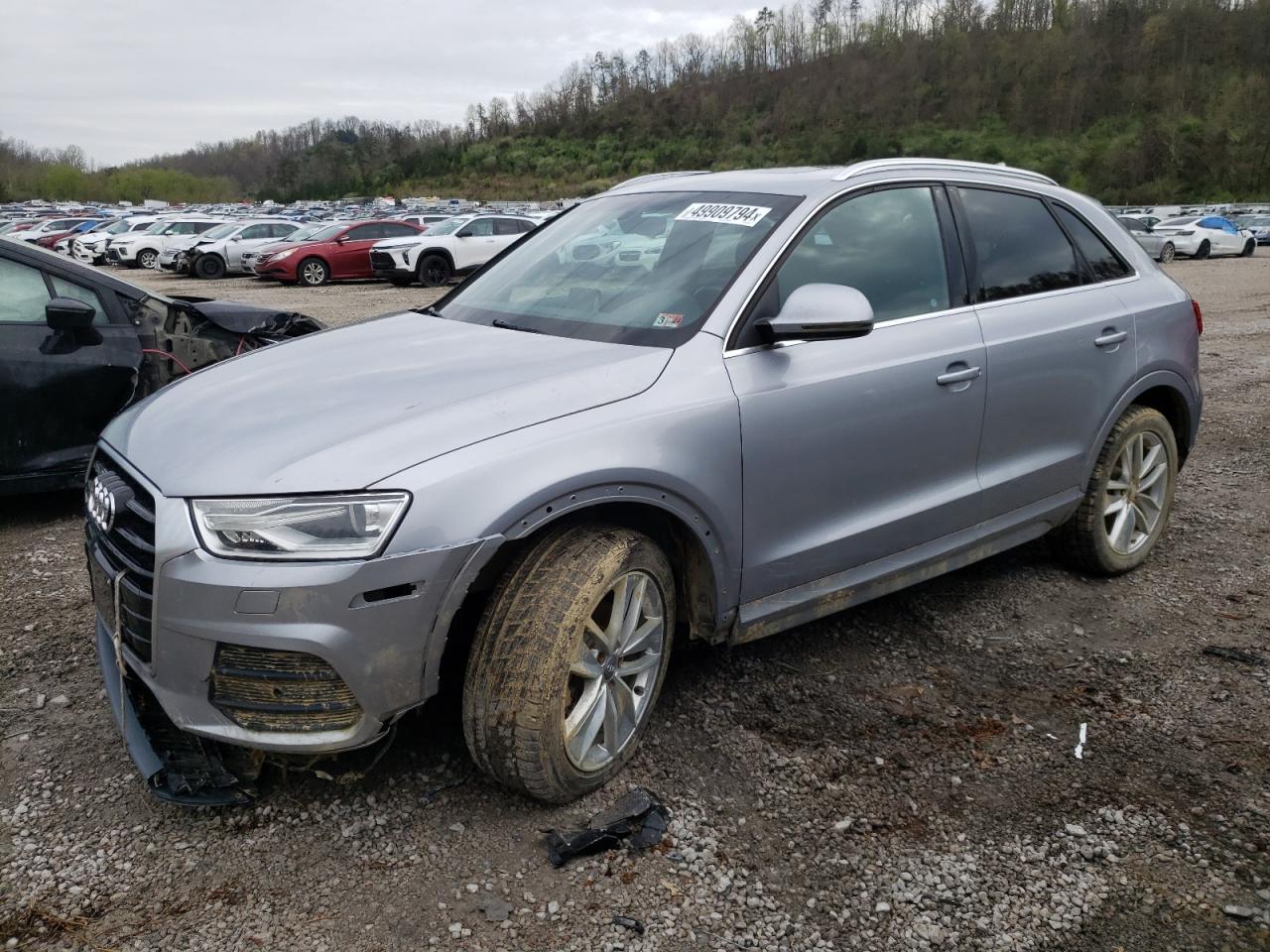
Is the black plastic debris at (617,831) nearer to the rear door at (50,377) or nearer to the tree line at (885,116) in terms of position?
the rear door at (50,377)

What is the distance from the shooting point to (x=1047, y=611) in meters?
4.12

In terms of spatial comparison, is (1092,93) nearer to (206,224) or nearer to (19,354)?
(206,224)

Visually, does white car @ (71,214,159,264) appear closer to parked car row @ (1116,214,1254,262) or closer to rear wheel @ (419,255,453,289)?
rear wheel @ (419,255,453,289)

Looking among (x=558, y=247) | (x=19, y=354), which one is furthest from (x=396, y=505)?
(x=19, y=354)

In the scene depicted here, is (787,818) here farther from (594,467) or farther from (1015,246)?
(1015,246)

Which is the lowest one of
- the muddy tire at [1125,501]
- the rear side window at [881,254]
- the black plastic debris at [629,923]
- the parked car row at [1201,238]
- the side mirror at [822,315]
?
the parked car row at [1201,238]

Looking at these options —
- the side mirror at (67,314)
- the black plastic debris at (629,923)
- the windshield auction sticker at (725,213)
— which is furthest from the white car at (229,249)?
the black plastic debris at (629,923)

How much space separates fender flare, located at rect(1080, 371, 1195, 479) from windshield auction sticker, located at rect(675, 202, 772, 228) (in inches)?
71.1

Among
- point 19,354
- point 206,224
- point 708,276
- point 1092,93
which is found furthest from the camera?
point 1092,93

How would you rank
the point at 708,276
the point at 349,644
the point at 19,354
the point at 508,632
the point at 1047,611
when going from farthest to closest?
the point at 19,354
the point at 1047,611
the point at 708,276
the point at 508,632
the point at 349,644

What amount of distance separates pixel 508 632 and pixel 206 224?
3189 cm

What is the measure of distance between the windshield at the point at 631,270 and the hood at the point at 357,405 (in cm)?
15

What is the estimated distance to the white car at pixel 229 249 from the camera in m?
25.7

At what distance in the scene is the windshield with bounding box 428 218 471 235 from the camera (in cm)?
2250
